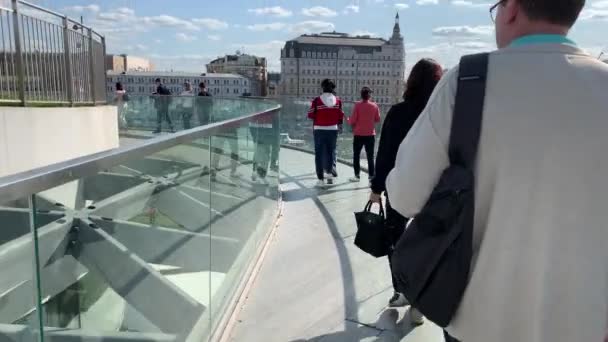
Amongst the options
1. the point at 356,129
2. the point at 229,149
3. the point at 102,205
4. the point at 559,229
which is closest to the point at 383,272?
the point at 229,149

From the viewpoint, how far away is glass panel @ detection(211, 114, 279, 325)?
351 centimetres

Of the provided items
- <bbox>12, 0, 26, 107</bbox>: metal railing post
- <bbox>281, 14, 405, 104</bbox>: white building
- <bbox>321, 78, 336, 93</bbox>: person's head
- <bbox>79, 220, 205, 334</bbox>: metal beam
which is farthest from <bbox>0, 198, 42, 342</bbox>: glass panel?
<bbox>281, 14, 405, 104</bbox>: white building

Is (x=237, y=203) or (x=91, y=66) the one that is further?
(x=91, y=66)

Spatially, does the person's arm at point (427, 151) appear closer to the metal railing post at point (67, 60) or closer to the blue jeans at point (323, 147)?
the blue jeans at point (323, 147)

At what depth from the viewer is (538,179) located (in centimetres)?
136

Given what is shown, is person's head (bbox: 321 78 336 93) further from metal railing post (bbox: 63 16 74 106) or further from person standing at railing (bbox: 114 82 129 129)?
person standing at railing (bbox: 114 82 129 129)

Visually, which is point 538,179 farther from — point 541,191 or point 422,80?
point 422,80

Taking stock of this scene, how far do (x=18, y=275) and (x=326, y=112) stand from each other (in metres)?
7.16

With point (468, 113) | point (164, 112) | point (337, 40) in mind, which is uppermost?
point (337, 40)

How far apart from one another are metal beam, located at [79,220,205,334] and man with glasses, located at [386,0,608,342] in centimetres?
131

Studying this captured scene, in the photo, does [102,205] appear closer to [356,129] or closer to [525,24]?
[525,24]

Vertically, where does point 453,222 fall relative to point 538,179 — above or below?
below

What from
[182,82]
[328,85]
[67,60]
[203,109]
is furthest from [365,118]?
[182,82]

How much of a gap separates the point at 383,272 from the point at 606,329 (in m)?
3.11
